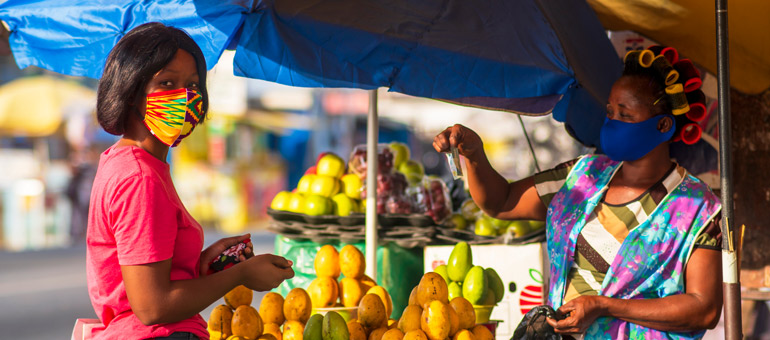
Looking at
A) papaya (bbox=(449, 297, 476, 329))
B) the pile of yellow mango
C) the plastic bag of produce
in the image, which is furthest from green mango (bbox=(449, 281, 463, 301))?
the plastic bag of produce

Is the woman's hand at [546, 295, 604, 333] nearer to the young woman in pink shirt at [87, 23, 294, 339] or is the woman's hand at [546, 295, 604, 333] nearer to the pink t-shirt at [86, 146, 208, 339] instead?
the young woman in pink shirt at [87, 23, 294, 339]

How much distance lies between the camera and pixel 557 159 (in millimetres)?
7777

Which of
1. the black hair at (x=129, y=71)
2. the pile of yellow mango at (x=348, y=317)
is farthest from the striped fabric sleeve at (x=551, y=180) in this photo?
the black hair at (x=129, y=71)

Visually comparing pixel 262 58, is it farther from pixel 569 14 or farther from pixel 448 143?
pixel 569 14

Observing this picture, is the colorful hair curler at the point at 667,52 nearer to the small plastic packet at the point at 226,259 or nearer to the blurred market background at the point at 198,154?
the small plastic packet at the point at 226,259

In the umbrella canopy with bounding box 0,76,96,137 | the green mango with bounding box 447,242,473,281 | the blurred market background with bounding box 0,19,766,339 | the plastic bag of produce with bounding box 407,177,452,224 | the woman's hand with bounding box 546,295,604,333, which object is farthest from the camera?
the umbrella canopy with bounding box 0,76,96,137

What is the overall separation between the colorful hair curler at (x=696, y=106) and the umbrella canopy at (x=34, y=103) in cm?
1181

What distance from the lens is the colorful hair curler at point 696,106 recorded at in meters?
2.64

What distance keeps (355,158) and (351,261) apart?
1.37 metres

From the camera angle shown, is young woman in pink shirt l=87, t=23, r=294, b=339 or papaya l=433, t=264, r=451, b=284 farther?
papaya l=433, t=264, r=451, b=284

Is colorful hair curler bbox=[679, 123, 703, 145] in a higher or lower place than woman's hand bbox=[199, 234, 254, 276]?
higher

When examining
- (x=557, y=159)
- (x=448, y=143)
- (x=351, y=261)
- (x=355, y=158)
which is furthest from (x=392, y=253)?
(x=557, y=159)

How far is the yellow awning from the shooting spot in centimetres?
373

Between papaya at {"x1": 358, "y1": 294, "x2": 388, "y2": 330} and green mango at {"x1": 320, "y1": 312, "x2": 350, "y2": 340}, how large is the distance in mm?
159
